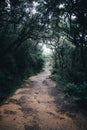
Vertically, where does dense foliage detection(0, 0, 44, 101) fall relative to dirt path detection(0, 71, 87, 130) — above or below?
above

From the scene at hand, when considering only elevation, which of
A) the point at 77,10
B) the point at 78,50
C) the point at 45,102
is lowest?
the point at 45,102

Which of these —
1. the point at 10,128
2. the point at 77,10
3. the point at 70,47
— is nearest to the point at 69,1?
the point at 77,10

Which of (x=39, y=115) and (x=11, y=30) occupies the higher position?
(x=11, y=30)

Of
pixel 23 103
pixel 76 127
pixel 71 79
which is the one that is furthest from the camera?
pixel 71 79

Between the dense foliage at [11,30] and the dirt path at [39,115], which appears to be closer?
the dirt path at [39,115]

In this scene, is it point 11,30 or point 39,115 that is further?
point 11,30

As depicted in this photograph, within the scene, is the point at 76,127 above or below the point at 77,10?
below

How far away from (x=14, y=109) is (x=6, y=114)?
0.86 meters

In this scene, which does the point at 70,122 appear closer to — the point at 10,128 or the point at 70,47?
the point at 10,128

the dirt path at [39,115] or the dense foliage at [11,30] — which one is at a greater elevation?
the dense foliage at [11,30]

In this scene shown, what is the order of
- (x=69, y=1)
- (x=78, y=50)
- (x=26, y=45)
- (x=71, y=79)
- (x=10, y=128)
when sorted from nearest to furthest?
(x=10, y=128) → (x=69, y=1) → (x=71, y=79) → (x=26, y=45) → (x=78, y=50)

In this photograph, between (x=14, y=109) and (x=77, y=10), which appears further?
(x=77, y=10)

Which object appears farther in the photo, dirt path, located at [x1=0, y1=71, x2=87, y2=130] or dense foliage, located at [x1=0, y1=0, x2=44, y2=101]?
dense foliage, located at [x1=0, y1=0, x2=44, y2=101]

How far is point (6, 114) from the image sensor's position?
8273 millimetres
